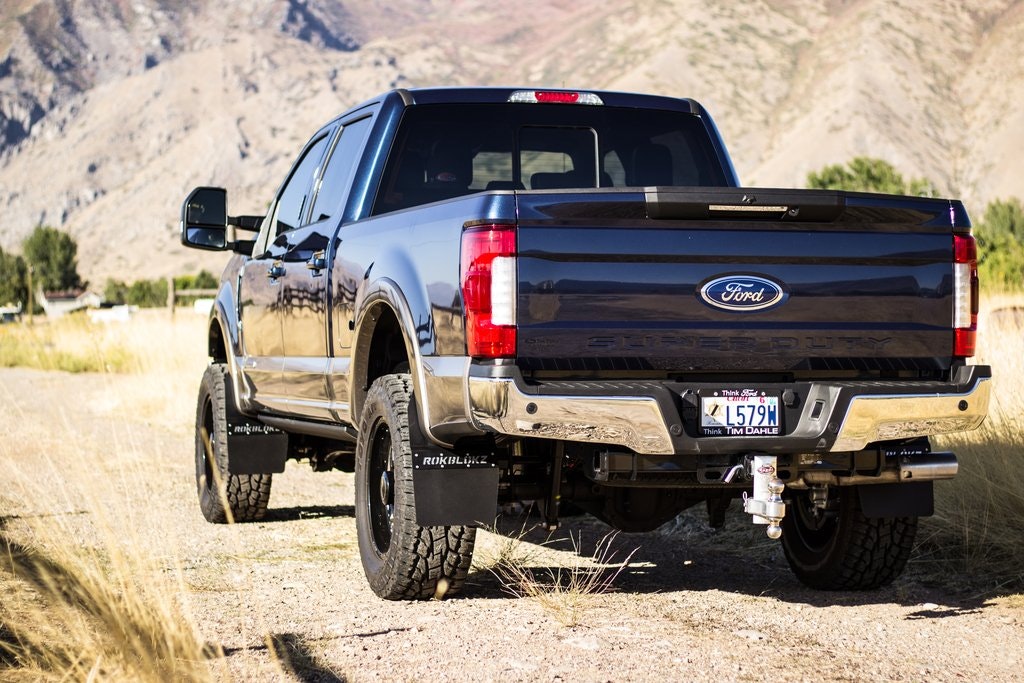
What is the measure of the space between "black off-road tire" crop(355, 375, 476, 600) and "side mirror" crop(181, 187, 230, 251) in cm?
214

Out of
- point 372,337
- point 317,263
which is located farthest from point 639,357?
point 317,263

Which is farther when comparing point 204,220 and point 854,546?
point 204,220

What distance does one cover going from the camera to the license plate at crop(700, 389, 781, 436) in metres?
4.52

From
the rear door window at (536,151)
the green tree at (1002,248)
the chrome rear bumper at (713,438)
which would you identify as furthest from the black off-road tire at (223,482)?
the green tree at (1002,248)

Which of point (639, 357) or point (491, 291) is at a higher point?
point (491, 291)

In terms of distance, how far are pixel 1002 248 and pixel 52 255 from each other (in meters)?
84.2

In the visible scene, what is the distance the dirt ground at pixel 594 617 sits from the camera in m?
4.42

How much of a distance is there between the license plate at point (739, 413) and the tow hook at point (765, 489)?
11cm

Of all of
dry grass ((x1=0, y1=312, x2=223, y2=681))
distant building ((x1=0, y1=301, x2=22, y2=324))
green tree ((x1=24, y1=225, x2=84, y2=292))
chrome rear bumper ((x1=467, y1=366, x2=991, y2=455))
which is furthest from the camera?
green tree ((x1=24, y1=225, x2=84, y2=292))

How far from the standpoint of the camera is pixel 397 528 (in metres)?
5.16

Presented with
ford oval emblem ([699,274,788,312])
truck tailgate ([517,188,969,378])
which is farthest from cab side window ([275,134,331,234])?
ford oval emblem ([699,274,788,312])

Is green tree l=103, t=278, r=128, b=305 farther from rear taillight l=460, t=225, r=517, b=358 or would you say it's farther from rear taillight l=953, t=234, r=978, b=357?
rear taillight l=953, t=234, r=978, b=357

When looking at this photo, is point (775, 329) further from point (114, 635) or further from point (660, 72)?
point (660, 72)

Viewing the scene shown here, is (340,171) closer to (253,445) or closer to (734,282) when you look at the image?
(253,445)
